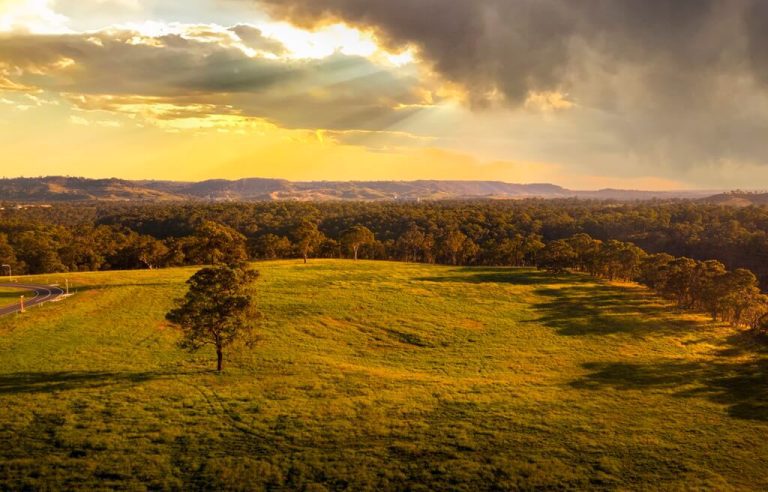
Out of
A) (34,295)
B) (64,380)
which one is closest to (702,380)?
(64,380)

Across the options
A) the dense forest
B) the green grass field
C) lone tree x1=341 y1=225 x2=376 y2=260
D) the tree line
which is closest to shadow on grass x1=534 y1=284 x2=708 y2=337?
the green grass field

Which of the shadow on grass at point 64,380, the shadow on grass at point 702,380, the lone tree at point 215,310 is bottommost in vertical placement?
the shadow on grass at point 702,380

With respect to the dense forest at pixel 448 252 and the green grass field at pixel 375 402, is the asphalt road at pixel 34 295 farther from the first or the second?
the dense forest at pixel 448 252

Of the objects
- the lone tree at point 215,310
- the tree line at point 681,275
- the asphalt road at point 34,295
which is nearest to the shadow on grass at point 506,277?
the tree line at point 681,275

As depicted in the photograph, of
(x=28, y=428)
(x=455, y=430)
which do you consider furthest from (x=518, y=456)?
(x=28, y=428)

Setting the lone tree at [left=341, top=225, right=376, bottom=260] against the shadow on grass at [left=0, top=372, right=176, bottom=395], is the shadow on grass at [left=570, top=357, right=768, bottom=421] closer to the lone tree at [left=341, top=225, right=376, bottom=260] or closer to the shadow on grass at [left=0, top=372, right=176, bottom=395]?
the shadow on grass at [left=0, top=372, right=176, bottom=395]

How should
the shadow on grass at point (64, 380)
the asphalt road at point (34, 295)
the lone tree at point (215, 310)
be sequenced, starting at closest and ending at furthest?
the shadow on grass at point (64, 380), the lone tree at point (215, 310), the asphalt road at point (34, 295)

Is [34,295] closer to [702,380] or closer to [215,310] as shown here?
[215,310]

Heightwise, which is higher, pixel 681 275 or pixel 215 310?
pixel 215 310
